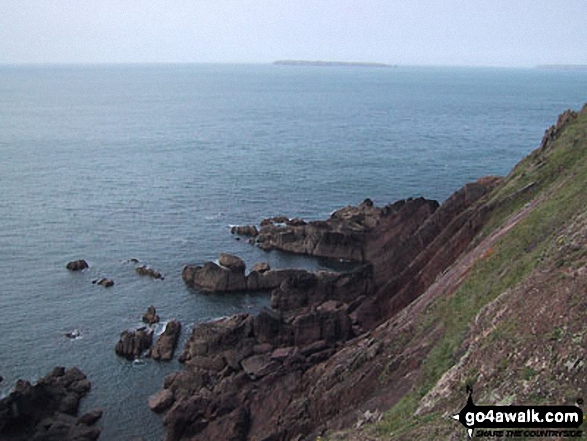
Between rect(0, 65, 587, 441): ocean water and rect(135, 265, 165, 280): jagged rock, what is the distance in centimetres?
95

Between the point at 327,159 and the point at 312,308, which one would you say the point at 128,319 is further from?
the point at 327,159

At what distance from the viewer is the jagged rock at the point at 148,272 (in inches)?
2758

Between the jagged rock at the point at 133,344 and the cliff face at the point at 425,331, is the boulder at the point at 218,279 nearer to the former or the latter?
the cliff face at the point at 425,331

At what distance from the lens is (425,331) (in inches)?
1366

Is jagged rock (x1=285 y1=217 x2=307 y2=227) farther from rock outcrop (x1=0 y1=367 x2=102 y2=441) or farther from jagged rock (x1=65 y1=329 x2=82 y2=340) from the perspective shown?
rock outcrop (x1=0 y1=367 x2=102 y2=441)

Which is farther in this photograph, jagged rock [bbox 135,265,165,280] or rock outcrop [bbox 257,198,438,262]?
rock outcrop [bbox 257,198,438,262]

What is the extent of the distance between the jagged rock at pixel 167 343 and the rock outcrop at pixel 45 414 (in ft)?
23.4

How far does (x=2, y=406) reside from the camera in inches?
1715

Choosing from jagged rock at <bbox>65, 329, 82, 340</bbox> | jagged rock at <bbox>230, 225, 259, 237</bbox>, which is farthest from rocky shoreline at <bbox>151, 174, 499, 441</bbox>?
jagged rock at <bbox>65, 329, 82, 340</bbox>

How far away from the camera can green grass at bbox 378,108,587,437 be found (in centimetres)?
2784

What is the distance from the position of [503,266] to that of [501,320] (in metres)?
9.02

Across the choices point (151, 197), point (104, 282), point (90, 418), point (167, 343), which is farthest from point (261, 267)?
point (151, 197)

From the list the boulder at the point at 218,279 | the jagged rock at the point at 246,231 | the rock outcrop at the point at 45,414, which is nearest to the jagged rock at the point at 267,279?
the boulder at the point at 218,279

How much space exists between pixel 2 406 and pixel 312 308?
89.8 feet
